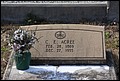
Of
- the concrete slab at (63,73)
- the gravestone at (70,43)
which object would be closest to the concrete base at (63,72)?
the concrete slab at (63,73)

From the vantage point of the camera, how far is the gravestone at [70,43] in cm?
609

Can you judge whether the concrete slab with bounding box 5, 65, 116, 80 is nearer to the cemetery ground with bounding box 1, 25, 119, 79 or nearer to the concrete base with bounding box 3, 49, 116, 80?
the concrete base with bounding box 3, 49, 116, 80

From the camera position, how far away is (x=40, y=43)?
6.17 m

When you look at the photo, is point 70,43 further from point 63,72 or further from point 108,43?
point 108,43

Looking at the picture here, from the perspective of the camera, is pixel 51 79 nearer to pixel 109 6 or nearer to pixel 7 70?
pixel 7 70

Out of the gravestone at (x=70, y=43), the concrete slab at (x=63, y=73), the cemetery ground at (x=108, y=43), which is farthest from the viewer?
the cemetery ground at (x=108, y=43)

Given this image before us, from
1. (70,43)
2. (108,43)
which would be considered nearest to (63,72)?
(70,43)

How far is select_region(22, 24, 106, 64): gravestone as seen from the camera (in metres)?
6.09

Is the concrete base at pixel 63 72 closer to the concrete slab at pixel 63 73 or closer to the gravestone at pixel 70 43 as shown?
the concrete slab at pixel 63 73

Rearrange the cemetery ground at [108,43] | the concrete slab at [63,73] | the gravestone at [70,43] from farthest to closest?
the cemetery ground at [108,43], the gravestone at [70,43], the concrete slab at [63,73]

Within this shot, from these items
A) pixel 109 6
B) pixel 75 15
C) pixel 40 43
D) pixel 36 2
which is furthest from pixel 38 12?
pixel 40 43

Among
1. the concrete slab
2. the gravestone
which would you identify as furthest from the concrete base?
the gravestone

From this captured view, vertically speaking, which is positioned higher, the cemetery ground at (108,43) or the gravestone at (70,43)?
the gravestone at (70,43)

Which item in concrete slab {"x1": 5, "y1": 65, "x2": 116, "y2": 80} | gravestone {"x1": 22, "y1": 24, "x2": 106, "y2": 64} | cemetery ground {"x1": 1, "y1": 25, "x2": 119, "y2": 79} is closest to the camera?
concrete slab {"x1": 5, "y1": 65, "x2": 116, "y2": 80}
